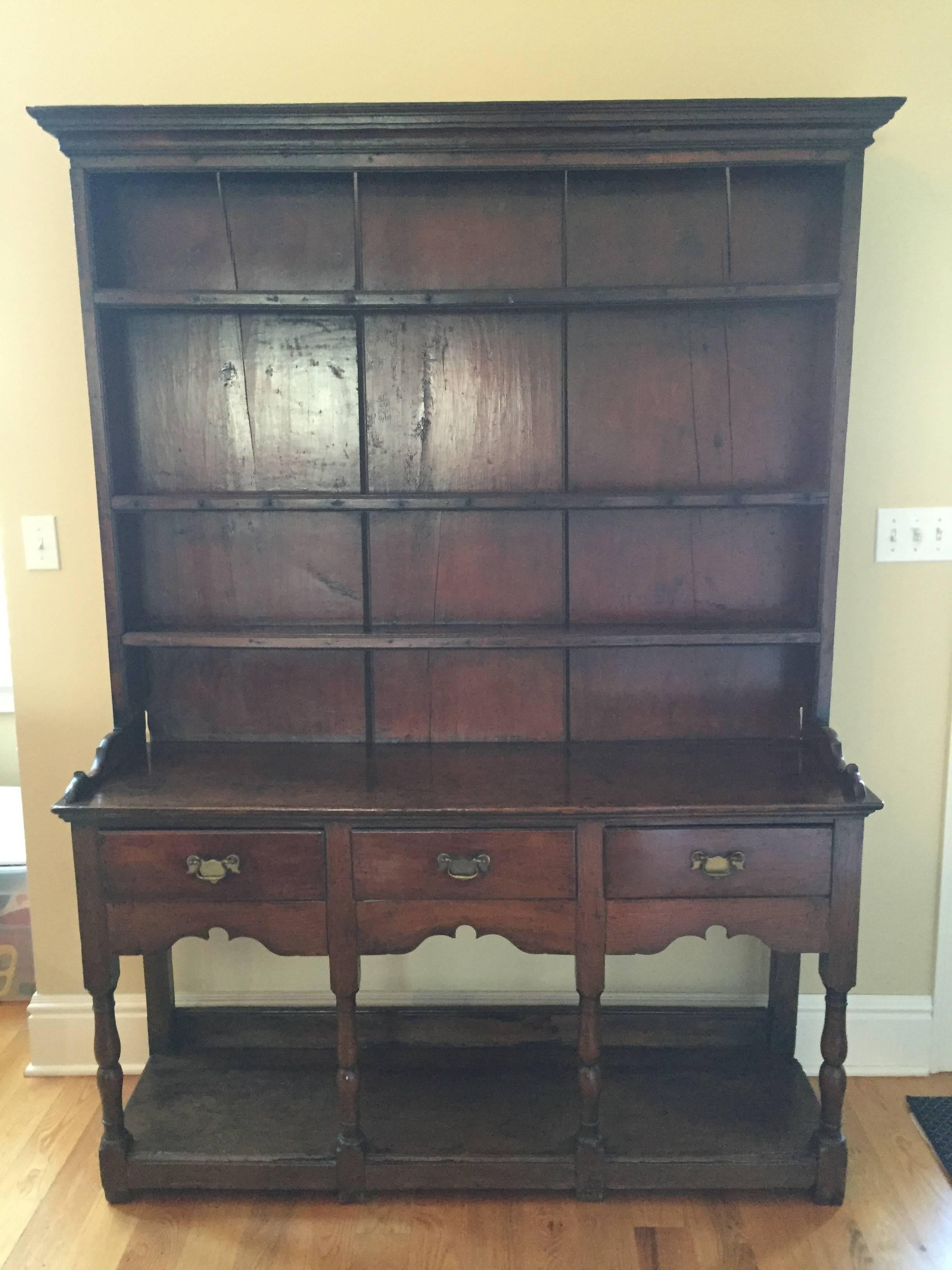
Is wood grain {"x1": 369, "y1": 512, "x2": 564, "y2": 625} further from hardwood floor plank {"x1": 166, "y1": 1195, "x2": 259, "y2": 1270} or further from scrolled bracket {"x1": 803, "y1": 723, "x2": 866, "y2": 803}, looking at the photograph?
hardwood floor plank {"x1": 166, "y1": 1195, "x2": 259, "y2": 1270}

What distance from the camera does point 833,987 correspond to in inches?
65.5

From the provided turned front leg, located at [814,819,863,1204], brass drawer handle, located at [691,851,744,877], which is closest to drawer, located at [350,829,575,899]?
brass drawer handle, located at [691,851,744,877]

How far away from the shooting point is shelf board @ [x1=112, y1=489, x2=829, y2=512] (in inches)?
69.4

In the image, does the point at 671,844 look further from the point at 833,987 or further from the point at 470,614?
the point at 470,614

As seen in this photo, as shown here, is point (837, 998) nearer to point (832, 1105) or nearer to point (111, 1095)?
point (832, 1105)

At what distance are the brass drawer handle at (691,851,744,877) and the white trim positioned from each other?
2.45 feet

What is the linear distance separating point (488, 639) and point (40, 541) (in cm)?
104

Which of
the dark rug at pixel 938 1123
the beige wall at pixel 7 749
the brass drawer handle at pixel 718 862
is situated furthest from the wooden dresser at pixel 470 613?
the beige wall at pixel 7 749

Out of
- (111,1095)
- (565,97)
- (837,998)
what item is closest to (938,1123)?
(837,998)

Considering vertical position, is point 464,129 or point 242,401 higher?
point 464,129

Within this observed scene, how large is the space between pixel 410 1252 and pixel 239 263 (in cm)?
193

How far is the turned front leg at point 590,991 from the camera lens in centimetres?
162

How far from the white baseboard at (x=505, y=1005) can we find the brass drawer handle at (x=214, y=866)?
699 mm

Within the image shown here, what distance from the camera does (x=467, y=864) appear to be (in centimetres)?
162
